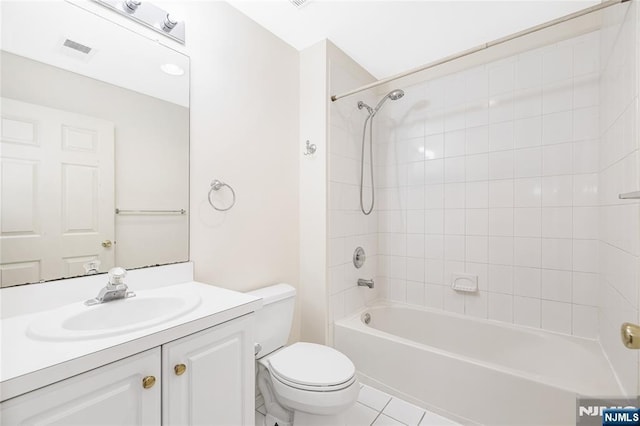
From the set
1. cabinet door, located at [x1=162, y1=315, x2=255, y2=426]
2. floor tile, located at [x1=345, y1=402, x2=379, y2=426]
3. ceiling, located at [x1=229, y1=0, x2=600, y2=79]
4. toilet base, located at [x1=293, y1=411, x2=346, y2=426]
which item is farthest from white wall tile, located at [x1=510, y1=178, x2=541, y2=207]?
cabinet door, located at [x1=162, y1=315, x2=255, y2=426]

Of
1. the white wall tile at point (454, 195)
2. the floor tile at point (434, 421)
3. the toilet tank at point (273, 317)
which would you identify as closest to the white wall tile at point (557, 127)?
the white wall tile at point (454, 195)

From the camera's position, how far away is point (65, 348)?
71 centimetres

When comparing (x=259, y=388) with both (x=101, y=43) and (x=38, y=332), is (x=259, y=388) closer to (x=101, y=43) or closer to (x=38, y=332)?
(x=38, y=332)

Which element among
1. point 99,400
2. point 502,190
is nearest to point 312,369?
point 99,400

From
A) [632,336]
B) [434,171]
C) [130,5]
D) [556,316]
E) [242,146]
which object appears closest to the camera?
[632,336]

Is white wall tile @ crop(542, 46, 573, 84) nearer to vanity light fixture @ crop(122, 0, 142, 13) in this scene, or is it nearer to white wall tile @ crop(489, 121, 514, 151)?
white wall tile @ crop(489, 121, 514, 151)

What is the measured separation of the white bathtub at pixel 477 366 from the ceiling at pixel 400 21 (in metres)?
1.96

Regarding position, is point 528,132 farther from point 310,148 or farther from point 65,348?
point 65,348

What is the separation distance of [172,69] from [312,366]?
1609 mm

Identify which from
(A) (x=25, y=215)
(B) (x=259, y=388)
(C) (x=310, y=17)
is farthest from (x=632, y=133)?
(A) (x=25, y=215)

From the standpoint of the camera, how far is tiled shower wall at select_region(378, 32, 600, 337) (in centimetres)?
173

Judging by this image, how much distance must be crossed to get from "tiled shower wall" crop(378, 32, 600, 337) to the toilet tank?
1.14 meters

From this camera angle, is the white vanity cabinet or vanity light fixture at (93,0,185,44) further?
vanity light fixture at (93,0,185,44)

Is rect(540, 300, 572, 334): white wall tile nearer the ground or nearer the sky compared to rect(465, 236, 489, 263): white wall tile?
nearer the ground
